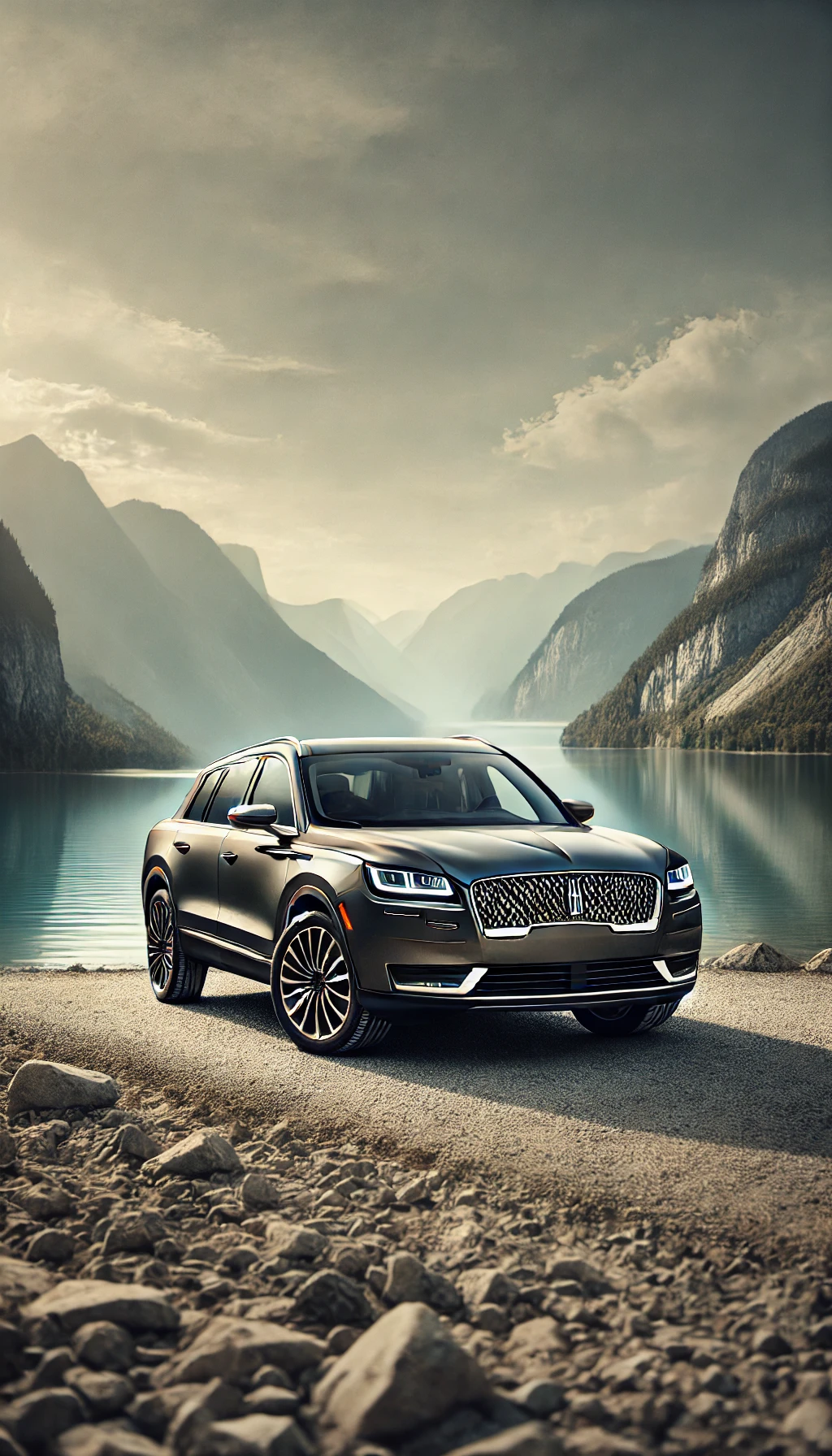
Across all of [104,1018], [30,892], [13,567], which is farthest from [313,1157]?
[13,567]

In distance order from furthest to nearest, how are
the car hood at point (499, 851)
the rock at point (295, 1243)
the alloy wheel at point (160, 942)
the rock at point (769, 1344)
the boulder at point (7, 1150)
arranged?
1. the alloy wheel at point (160, 942)
2. the car hood at point (499, 851)
3. the boulder at point (7, 1150)
4. the rock at point (295, 1243)
5. the rock at point (769, 1344)

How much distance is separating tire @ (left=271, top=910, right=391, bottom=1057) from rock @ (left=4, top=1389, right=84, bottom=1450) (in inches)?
149

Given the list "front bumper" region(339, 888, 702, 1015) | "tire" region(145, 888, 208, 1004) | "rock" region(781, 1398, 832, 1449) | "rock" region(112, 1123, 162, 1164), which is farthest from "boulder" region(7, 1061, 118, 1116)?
"rock" region(781, 1398, 832, 1449)

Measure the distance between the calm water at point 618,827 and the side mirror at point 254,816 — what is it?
A: 414 inches

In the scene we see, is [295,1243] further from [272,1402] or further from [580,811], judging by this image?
[580,811]

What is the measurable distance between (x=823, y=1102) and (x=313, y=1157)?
2.62 metres

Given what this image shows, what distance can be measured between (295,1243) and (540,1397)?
4.31 ft

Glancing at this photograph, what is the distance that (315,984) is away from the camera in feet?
24.1

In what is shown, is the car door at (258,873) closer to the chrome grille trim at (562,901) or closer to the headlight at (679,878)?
the chrome grille trim at (562,901)

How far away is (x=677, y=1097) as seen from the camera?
6.33 metres

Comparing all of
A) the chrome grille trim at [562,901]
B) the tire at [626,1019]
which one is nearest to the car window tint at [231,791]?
the chrome grille trim at [562,901]

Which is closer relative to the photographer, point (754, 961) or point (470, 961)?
point (470, 961)

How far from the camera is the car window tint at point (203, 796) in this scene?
9.41 metres

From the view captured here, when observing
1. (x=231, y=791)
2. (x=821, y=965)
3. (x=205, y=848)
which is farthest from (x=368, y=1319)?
(x=821, y=965)
